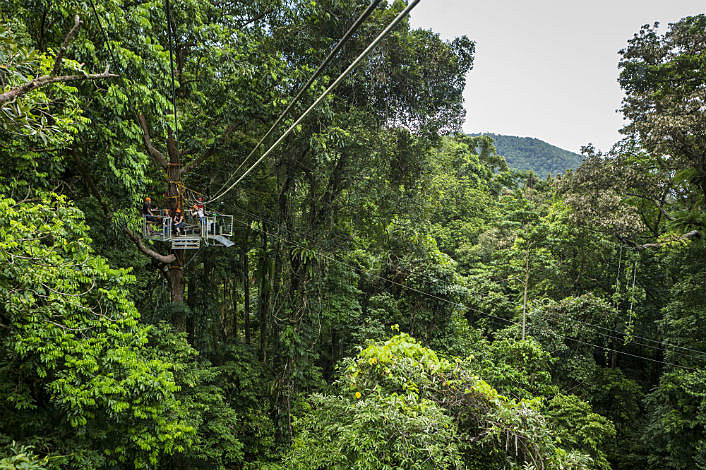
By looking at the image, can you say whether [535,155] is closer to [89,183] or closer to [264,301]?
[264,301]

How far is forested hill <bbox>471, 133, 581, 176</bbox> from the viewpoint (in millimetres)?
77062

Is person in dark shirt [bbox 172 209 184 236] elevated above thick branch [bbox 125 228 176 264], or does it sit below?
above

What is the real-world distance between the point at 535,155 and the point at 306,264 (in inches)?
3509

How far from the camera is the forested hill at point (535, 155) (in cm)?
7706

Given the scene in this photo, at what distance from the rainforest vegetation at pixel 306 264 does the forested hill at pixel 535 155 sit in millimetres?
65308

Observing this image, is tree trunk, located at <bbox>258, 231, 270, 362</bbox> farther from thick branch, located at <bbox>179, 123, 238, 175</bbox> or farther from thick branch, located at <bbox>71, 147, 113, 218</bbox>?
thick branch, located at <bbox>71, 147, 113, 218</bbox>

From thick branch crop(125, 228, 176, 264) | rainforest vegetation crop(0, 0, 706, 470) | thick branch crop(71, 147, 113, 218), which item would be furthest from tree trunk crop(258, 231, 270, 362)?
thick branch crop(71, 147, 113, 218)

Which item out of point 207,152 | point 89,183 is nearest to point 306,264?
point 207,152

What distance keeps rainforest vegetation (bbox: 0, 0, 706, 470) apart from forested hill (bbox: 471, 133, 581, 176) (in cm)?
6531

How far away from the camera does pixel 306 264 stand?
1124cm

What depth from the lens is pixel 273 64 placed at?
8.41 meters

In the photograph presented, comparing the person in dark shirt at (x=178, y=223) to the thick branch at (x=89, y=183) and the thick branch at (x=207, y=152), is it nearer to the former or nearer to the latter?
the thick branch at (x=89, y=183)

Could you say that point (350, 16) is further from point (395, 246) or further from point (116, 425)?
point (116, 425)

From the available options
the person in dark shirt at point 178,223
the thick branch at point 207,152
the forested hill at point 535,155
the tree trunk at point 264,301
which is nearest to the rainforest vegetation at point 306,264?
the thick branch at point 207,152
